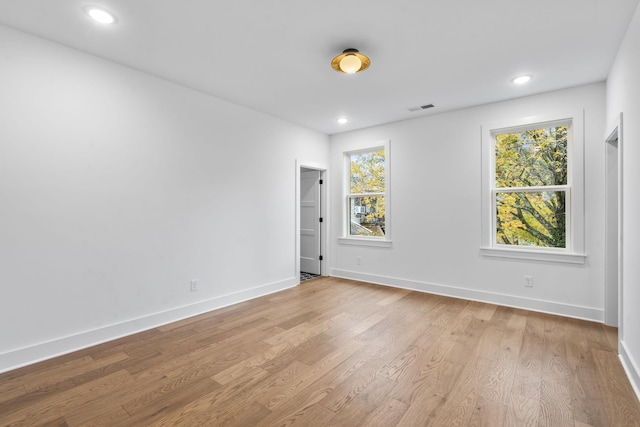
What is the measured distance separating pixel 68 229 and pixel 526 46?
14.0ft

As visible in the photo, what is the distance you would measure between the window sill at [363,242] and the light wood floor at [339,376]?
5.41ft

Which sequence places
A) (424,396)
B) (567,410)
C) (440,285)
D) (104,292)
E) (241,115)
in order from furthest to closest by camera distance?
(440,285)
(241,115)
(104,292)
(424,396)
(567,410)

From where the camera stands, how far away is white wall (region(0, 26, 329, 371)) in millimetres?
2416

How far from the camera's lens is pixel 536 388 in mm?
2107

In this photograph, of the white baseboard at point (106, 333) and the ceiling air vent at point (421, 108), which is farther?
the ceiling air vent at point (421, 108)

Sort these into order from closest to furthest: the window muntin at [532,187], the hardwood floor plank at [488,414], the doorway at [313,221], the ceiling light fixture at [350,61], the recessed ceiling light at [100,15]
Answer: the hardwood floor plank at [488,414] → the recessed ceiling light at [100,15] → the ceiling light fixture at [350,61] → the window muntin at [532,187] → the doorway at [313,221]

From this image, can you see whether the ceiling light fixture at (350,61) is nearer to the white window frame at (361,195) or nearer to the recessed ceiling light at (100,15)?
the recessed ceiling light at (100,15)

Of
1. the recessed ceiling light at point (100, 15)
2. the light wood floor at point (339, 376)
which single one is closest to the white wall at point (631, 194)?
A: the light wood floor at point (339, 376)

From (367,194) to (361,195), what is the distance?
12 centimetres

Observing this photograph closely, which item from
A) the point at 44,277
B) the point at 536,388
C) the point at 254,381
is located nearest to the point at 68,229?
the point at 44,277

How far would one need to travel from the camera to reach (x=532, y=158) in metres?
3.81

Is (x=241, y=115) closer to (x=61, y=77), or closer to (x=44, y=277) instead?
(x=61, y=77)

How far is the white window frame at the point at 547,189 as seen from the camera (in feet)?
11.2

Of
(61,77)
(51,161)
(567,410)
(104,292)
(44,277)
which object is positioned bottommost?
(567,410)
